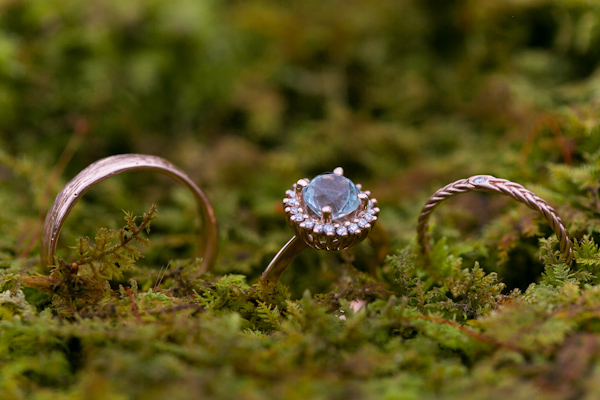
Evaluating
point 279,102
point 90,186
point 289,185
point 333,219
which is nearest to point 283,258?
point 333,219

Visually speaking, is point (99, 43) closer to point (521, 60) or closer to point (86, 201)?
point (86, 201)

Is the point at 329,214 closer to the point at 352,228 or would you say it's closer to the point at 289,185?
the point at 352,228

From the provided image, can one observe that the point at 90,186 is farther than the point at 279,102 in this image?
No

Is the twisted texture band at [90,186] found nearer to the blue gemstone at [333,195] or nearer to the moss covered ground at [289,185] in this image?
the moss covered ground at [289,185]

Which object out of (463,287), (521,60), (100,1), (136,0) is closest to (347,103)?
(521,60)

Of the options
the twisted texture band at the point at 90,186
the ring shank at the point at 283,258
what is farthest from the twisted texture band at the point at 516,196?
the twisted texture band at the point at 90,186
